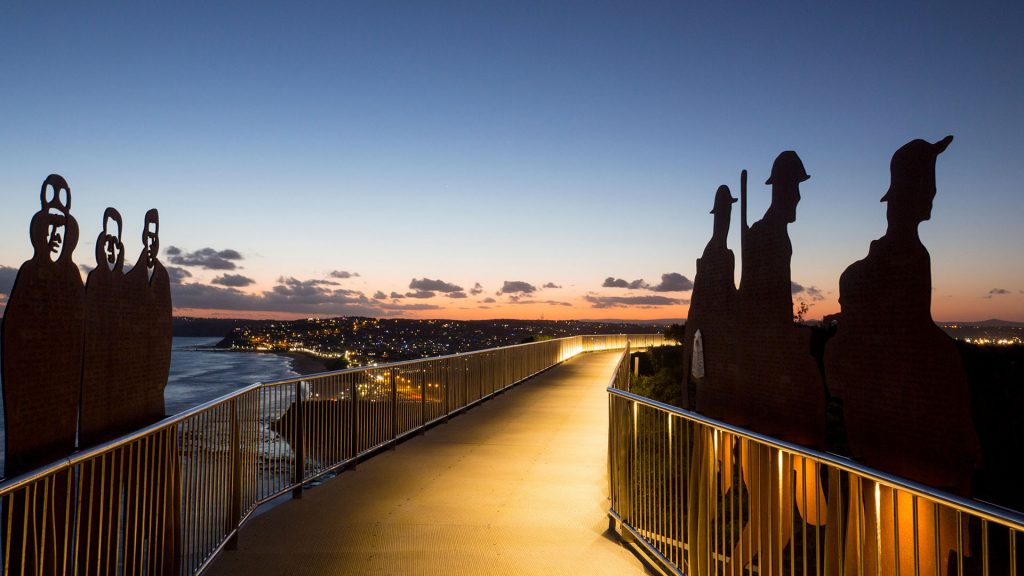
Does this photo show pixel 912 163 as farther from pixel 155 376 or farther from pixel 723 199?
pixel 155 376

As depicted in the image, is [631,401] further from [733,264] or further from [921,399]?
[733,264]

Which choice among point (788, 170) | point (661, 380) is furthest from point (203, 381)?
point (788, 170)

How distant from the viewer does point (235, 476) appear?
516 centimetres

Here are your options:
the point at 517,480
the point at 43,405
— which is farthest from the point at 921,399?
the point at 43,405

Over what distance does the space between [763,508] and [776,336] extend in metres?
3.57

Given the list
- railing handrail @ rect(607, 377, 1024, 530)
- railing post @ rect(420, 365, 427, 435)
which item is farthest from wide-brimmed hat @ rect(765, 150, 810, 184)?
railing post @ rect(420, 365, 427, 435)

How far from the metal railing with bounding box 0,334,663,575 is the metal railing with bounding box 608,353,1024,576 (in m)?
3.05

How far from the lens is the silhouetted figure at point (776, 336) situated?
6574mm

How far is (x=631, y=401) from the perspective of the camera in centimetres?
548

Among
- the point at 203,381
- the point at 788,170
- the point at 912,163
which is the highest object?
the point at 788,170

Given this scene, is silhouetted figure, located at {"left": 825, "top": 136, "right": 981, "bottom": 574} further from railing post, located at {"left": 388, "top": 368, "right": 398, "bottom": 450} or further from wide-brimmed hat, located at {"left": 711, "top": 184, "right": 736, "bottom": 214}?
railing post, located at {"left": 388, "top": 368, "right": 398, "bottom": 450}

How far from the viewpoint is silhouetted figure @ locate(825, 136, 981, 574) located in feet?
16.1

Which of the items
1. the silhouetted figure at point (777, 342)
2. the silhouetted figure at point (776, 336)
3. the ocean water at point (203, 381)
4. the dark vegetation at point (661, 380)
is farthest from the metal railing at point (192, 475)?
the ocean water at point (203, 381)

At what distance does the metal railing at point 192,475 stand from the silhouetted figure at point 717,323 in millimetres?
4219
